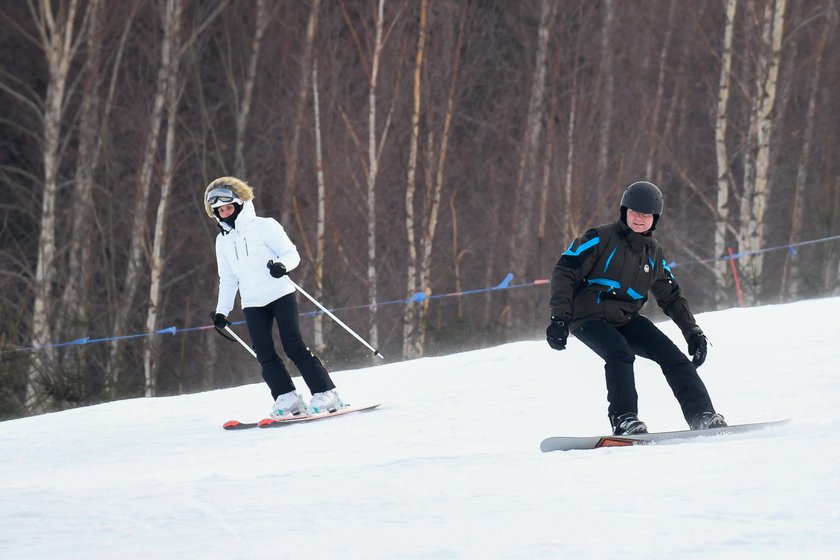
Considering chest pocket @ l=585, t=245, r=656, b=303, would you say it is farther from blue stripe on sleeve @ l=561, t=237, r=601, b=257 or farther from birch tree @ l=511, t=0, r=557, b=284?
birch tree @ l=511, t=0, r=557, b=284

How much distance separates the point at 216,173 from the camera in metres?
20.8

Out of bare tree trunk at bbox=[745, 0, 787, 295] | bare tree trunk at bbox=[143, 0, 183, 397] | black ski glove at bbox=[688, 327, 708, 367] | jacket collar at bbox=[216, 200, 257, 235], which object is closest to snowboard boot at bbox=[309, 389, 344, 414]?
jacket collar at bbox=[216, 200, 257, 235]

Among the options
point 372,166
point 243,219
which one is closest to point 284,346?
point 243,219

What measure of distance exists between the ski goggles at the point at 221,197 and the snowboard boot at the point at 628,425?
9.41ft

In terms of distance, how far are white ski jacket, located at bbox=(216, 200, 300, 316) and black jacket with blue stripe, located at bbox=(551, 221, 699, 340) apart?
228cm

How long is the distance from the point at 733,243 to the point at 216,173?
30.0ft

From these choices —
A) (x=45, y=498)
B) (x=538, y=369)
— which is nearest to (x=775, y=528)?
(x=45, y=498)

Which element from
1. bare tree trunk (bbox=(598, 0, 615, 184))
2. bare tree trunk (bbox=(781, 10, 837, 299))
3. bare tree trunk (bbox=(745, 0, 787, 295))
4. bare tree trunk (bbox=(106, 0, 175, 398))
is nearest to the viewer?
bare tree trunk (bbox=(745, 0, 787, 295))

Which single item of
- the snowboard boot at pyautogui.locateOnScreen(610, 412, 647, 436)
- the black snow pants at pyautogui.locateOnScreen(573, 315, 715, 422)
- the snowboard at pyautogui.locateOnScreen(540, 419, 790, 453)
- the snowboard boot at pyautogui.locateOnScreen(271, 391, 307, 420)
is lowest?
the snowboard boot at pyautogui.locateOnScreen(271, 391, 307, 420)

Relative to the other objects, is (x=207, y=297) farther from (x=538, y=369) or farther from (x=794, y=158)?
(x=538, y=369)

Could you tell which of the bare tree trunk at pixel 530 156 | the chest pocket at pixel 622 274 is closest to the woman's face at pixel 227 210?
the chest pocket at pixel 622 274

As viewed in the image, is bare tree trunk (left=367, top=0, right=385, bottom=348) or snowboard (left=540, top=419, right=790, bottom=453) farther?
bare tree trunk (left=367, top=0, right=385, bottom=348)

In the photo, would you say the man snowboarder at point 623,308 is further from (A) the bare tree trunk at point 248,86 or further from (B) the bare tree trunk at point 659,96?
(B) the bare tree trunk at point 659,96

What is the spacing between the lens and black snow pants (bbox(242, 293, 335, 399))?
7477 mm
